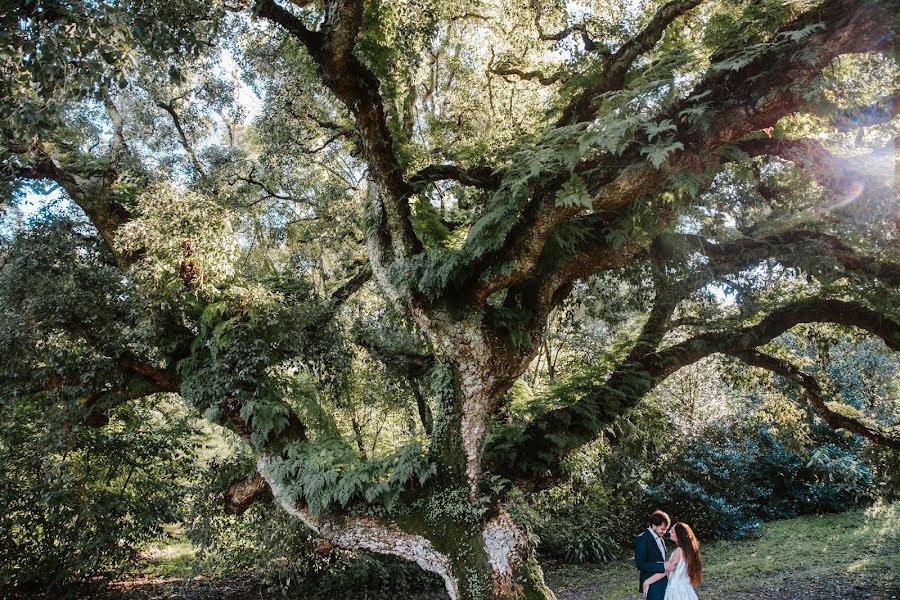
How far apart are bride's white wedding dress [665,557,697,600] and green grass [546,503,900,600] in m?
3.16

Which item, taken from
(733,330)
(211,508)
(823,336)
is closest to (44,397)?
(211,508)

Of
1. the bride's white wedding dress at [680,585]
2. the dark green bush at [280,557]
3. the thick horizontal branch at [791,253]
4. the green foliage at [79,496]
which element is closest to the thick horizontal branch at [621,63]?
the thick horizontal branch at [791,253]

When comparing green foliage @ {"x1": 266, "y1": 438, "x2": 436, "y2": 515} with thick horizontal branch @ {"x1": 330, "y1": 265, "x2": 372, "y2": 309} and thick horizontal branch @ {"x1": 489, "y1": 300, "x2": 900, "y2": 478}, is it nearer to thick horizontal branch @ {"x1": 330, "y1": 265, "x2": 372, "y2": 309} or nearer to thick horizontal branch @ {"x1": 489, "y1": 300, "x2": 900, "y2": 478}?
thick horizontal branch @ {"x1": 489, "y1": 300, "x2": 900, "y2": 478}

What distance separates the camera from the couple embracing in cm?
564

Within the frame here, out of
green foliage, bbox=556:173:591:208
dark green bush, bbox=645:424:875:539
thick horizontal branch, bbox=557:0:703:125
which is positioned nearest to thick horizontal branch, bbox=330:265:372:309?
thick horizontal branch, bbox=557:0:703:125

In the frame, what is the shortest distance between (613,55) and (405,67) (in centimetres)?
308

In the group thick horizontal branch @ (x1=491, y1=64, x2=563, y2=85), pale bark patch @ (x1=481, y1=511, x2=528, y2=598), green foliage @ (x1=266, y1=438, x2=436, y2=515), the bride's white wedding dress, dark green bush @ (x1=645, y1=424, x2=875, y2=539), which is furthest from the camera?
dark green bush @ (x1=645, y1=424, x2=875, y2=539)

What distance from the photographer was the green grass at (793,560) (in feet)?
28.1

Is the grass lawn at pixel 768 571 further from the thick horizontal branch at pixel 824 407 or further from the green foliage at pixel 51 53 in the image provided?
the green foliage at pixel 51 53

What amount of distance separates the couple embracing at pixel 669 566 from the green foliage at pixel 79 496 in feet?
25.6

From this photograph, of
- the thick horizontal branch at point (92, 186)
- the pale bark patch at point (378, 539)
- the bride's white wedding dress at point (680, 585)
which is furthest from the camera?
the thick horizontal branch at point (92, 186)

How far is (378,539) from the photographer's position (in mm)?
6859

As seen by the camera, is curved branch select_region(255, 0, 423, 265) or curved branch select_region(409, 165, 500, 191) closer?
curved branch select_region(255, 0, 423, 265)

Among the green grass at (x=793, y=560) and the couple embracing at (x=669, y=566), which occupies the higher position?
the couple embracing at (x=669, y=566)
